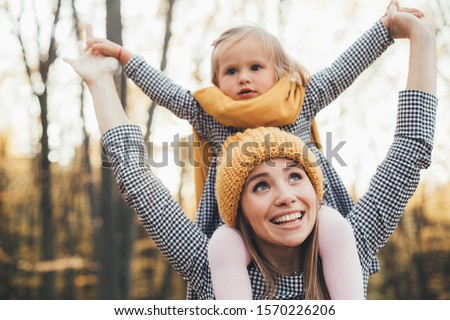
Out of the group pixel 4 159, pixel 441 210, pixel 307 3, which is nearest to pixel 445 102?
pixel 307 3

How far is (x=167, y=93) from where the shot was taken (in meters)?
2.34

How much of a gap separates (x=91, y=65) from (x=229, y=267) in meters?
0.99

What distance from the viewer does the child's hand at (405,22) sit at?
6.49ft

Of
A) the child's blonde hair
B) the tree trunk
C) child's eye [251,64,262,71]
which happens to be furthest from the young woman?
the tree trunk

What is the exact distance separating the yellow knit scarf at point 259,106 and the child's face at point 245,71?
0.05 m

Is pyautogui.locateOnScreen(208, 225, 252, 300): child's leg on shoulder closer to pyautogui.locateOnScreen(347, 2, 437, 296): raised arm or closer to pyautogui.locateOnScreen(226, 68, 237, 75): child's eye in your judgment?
pyautogui.locateOnScreen(347, 2, 437, 296): raised arm

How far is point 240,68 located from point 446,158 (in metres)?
8.43

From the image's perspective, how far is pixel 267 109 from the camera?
6.95 ft

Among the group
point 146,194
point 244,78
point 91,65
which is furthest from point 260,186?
point 91,65

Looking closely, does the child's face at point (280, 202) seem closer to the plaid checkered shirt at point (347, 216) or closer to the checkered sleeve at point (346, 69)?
the plaid checkered shirt at point (347, 216)

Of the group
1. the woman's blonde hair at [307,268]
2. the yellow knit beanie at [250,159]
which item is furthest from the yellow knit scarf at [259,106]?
the woman's blonde hair at [307,268]

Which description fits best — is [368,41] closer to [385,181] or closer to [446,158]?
[385,181]

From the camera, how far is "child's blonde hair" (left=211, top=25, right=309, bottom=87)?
7.59ft

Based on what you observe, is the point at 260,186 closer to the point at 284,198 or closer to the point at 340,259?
the point at 284,198
